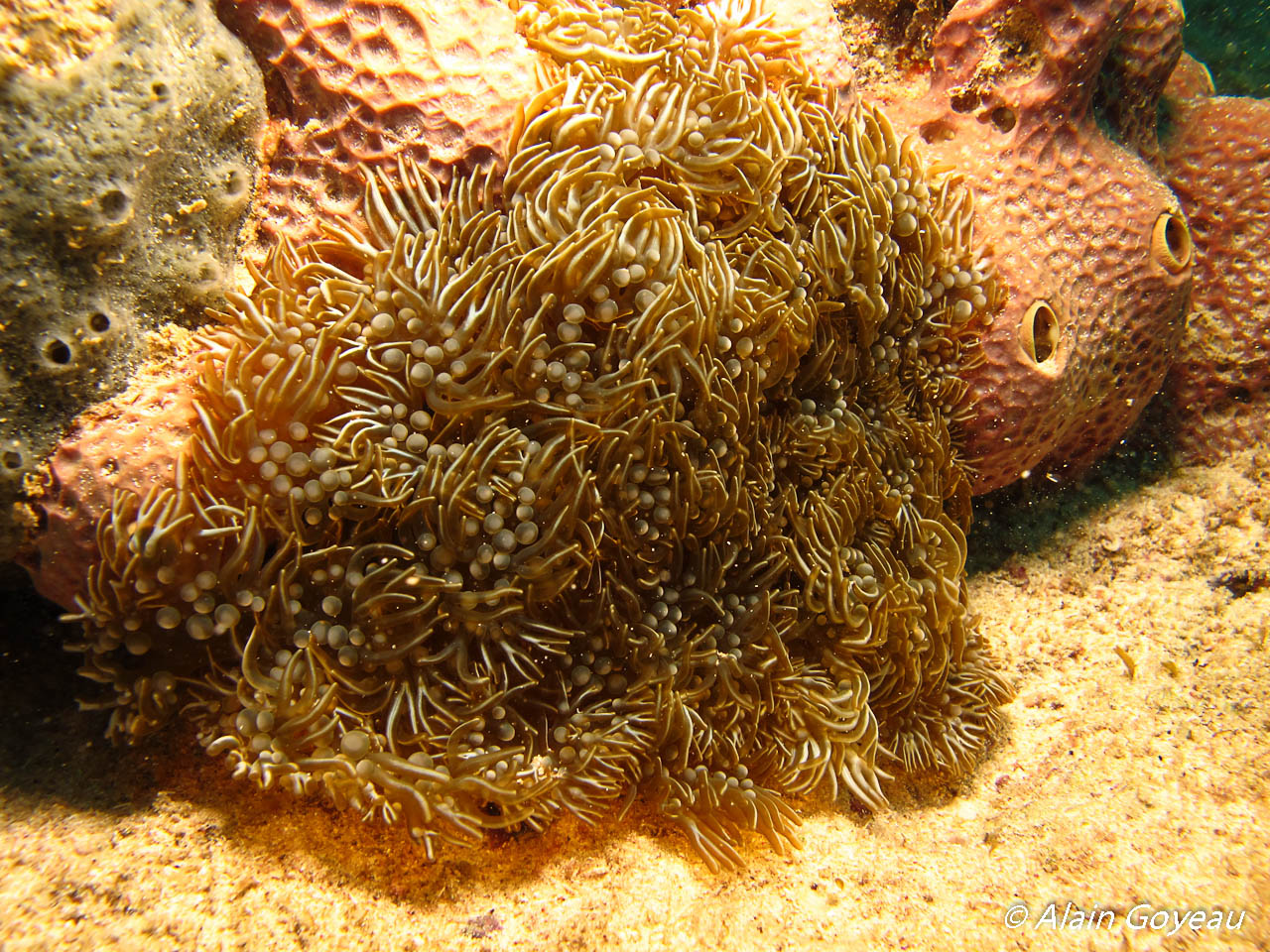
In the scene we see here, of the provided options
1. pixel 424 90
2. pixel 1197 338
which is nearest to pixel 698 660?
pixel 424 90

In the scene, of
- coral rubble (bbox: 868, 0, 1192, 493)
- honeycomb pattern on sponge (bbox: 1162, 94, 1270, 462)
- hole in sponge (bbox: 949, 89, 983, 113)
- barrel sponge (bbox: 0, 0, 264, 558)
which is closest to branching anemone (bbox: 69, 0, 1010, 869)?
barrel sponge (bbox: 0, 0, 264, 558)

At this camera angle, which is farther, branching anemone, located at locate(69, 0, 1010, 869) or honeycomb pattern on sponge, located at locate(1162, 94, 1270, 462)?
honeycomb pattern on sponge, located at locate(1162, 94, 1270, 462)

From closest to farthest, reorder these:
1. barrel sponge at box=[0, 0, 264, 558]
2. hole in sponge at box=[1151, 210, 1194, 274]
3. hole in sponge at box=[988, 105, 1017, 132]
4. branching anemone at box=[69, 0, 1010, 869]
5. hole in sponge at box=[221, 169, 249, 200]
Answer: barrel sponge at box=[0, 0, 264, 558]
branching anemone at box=[69, 0, 1010, 869]
hole in sponge at box=[221, 169, 249, 200]
hole in sponge at box=[988, 105, 1017, 132]
hole in sponge at box=[1151, 210, 1194, 274]

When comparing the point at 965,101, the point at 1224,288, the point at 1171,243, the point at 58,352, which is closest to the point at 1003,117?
the point at 965,101

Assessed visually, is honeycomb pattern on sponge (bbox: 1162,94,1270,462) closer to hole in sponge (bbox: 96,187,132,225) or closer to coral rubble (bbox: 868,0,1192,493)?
coral rubble (bbox: 868,0,1192,493)

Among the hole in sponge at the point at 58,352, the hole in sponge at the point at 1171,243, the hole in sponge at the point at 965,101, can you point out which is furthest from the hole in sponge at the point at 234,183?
the hole in sponge at the point at 1171,243
